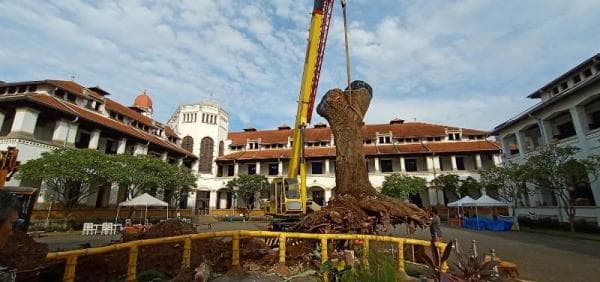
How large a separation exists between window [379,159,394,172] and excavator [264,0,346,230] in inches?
848

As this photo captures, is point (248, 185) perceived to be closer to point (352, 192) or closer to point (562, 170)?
point (352, 192)

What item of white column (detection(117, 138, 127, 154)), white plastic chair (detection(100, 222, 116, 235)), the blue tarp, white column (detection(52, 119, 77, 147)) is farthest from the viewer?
white column (detection(117, 138, 127, 154))

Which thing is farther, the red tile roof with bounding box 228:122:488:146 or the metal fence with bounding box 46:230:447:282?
the red tile roof with bounding box 228:122:488:146

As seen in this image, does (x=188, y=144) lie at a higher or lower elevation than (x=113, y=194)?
higher

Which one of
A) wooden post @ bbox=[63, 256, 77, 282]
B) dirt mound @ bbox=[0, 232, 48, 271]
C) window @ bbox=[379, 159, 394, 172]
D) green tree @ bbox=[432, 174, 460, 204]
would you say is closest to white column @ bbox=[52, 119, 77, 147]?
Result: dirt mound @ bbox=[0, 232, 48, 271]

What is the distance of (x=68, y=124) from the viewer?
76.5ft

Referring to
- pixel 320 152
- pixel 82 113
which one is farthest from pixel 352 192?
pixel 320 152

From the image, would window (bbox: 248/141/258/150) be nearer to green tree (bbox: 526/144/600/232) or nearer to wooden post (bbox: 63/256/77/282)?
green tree (bbox: 526/144/600/232)

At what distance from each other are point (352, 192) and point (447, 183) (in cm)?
2708

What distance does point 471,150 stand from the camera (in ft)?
106

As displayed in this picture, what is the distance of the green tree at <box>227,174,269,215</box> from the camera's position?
107 feet

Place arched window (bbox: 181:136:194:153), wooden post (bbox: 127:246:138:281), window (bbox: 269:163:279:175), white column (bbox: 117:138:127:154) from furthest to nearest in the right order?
1. arched window (bbox: 181:136:194:153)
2. window (bbox: 269:163:279:175)
3. white column (bbox: 117:138:127:154)
4. wooden post (bbox: 127:246:138:281)

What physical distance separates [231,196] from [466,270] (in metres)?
37.3

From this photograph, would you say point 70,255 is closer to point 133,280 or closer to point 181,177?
point 133,280
